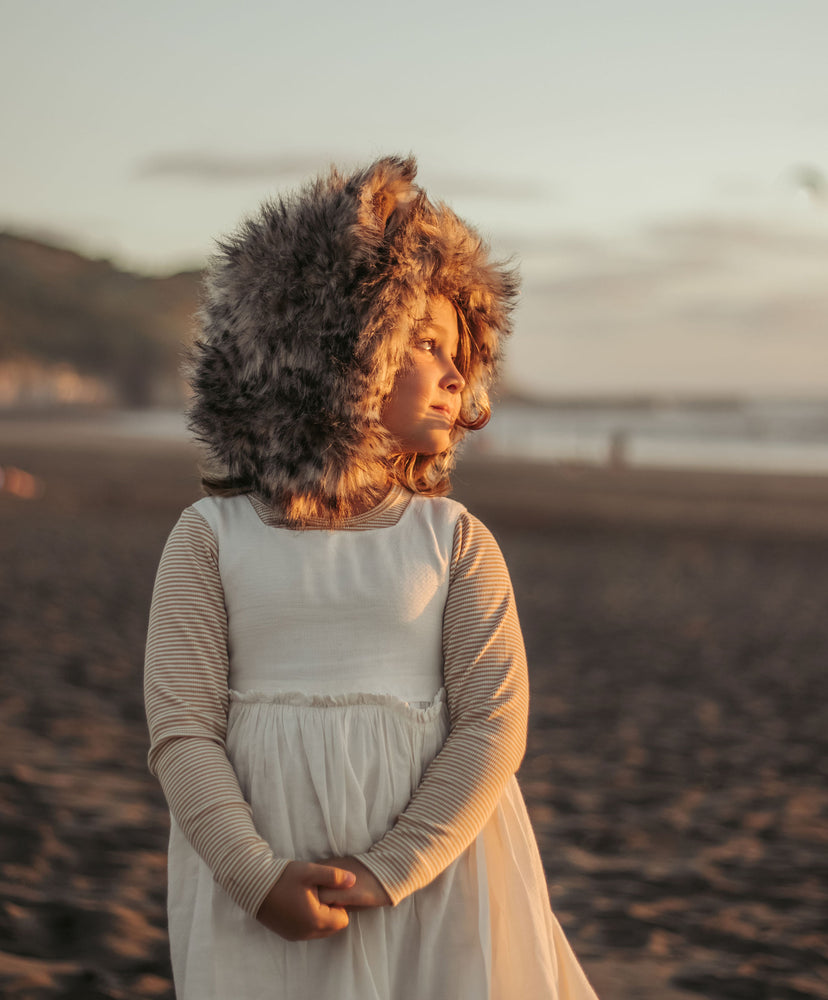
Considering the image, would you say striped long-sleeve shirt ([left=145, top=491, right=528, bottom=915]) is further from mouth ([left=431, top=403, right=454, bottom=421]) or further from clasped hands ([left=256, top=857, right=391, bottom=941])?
mouth ([left=431, top=403, right=454, bottom=421])

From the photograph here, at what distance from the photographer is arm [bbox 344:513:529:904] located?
1.50 metres

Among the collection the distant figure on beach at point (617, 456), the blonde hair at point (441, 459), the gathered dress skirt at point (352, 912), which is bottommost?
the gathered dress skirt at point (352, 912)

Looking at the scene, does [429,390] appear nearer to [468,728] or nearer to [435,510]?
[435,510]

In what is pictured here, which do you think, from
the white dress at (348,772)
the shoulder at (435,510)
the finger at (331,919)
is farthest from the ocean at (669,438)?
the finger at (331,919)

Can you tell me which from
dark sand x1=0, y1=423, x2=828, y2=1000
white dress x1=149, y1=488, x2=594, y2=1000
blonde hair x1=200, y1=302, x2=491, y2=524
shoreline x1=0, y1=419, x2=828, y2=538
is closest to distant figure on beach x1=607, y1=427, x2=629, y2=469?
shoreline x1=0, y1=419, x2=828, y2=538

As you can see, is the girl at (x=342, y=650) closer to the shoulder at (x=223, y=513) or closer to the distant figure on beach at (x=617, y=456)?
the shoulder at (x=223, y=513)

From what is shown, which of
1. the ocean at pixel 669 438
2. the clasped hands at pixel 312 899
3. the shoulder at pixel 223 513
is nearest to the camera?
the clasped hands at pixel 312 899

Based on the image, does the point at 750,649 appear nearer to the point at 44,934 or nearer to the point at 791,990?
the point at 791,990

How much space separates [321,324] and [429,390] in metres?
0.22

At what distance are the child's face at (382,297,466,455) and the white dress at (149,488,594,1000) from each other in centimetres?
14

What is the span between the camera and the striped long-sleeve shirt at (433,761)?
4.86 feet

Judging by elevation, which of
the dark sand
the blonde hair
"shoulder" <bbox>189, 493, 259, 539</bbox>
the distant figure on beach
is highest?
the distant figure on beach

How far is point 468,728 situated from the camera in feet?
5.21

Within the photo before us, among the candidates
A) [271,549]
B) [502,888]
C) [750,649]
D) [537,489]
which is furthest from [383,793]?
[537,489]
